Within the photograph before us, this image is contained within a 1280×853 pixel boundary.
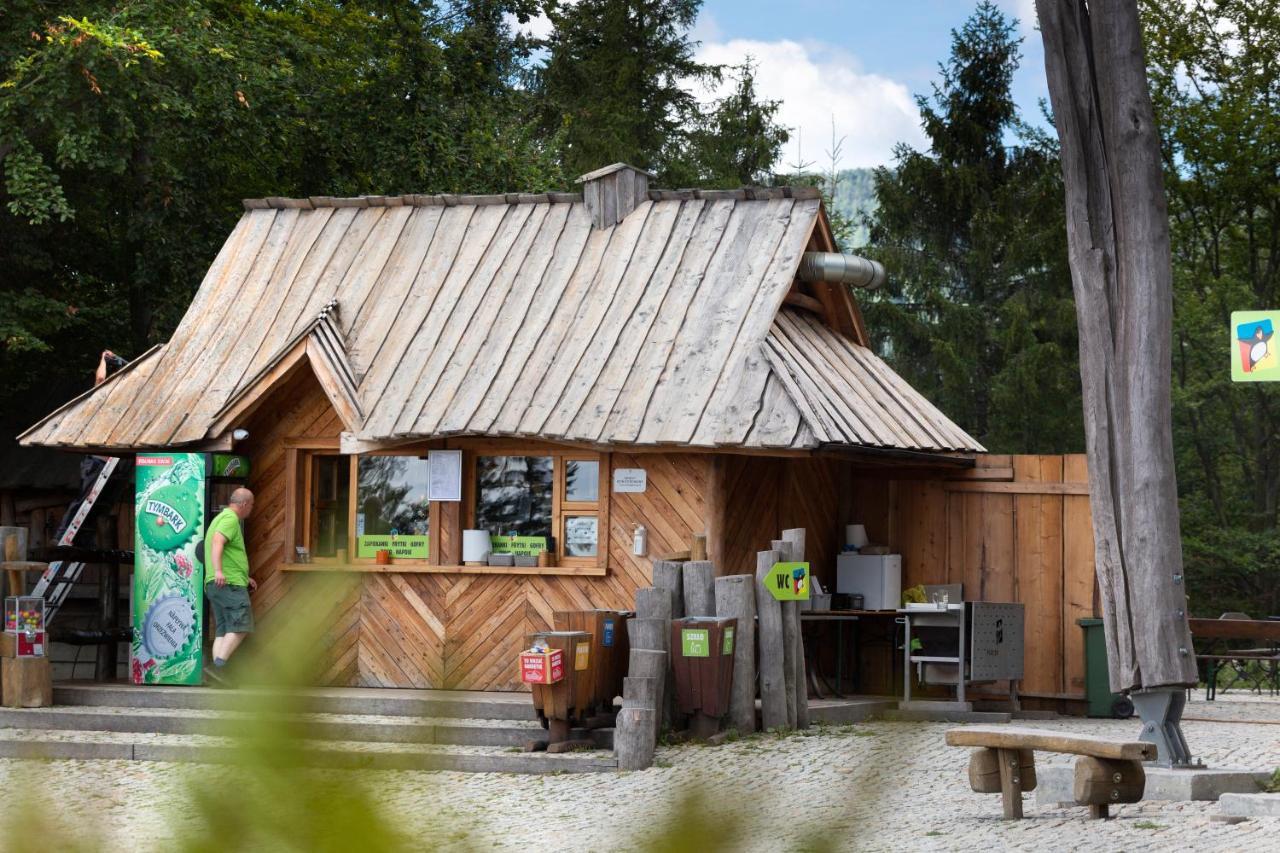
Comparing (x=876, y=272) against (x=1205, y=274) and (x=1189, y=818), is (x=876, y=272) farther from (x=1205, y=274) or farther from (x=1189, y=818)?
(x=1205, y=274)

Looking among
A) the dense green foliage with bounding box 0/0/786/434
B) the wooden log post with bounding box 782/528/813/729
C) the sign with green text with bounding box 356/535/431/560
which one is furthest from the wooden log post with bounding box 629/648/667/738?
the dense green foliage with bounding box 0/0/786/434

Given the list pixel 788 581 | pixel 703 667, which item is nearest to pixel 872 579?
pixel 788 581

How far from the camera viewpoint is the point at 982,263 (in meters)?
30.3

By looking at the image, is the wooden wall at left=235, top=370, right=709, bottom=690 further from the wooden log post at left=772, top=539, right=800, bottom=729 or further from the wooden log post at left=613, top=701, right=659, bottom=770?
the wooden log post at left=613, top=701, right=659, bottom=770

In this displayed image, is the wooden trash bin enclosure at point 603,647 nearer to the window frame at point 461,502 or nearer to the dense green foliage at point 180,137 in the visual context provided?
the window frame at point 461,502

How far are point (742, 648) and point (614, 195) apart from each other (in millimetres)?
5205

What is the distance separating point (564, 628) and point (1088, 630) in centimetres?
495

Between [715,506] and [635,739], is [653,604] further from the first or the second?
[715,506]

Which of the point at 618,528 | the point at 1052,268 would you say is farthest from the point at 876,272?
the point at 1052,268

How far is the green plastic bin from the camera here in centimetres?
1445

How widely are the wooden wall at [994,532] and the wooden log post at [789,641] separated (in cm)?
172

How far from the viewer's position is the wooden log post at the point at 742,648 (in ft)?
40.0

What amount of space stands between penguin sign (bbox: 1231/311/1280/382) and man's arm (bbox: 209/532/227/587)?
796cm

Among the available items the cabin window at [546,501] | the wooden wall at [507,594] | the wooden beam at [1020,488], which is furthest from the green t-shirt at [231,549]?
A: the wooden beam at [1020,488]
